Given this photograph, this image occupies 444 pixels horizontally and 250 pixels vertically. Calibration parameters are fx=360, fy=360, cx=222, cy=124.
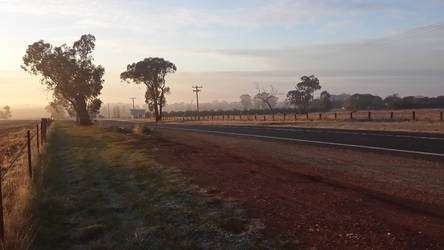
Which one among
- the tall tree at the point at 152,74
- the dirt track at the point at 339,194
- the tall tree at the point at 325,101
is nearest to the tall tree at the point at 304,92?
the tall tree at the point at 325,101

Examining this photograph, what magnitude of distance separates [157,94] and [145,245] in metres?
67.7

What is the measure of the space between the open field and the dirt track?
0.44 meters

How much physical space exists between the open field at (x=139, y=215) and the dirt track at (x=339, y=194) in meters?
0.44

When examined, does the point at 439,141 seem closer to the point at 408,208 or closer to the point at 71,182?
the point at 408,208

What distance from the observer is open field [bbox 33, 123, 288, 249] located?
530cm

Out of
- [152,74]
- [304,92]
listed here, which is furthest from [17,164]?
[304,92]

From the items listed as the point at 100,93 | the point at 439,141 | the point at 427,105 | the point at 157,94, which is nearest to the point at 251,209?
the point at 439,141

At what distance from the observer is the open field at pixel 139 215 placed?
5.30m

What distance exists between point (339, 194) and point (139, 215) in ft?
13.0

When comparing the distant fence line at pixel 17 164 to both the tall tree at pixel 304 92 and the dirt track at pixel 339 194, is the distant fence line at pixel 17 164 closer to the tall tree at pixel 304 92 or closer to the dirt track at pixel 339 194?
the dirt track at pixel 339 194

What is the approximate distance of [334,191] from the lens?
7.56 metres

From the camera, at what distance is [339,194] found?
728 centimetres

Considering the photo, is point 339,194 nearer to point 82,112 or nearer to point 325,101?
point 82,112

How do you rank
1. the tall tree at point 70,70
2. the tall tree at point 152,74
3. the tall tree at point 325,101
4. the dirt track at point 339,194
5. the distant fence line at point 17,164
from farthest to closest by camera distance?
the tall tree at point 325,101, the tall tree at point 152,74, the tall tree at point 70,70, the dirt track at point 339,194, the distant fence line at point 17,164
